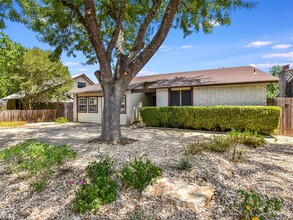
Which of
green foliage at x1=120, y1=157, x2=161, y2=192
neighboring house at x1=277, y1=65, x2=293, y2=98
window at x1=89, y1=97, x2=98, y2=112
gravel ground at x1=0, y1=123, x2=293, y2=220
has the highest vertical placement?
neighboring house at x1=277, y1=65, x2=293, y2=98

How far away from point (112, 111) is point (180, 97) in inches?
280

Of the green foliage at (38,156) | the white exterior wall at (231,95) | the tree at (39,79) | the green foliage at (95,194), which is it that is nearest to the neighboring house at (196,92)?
the white exterior wall at (231,95)

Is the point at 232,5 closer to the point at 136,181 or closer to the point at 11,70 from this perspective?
the point at 136,181

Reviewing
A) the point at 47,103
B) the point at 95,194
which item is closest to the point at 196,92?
the point at 95,194

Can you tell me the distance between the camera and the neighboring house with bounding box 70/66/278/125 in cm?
1096

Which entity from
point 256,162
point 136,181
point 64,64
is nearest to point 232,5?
point 256,162

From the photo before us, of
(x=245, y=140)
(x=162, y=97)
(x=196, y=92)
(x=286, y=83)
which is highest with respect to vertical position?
(x=286, y=83)

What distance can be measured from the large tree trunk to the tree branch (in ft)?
2.62

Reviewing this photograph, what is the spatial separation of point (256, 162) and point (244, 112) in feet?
19.2

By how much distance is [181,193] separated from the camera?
3.07 meters

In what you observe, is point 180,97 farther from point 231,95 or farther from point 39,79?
point 39,79

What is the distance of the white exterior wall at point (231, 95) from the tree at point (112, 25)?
142 inches

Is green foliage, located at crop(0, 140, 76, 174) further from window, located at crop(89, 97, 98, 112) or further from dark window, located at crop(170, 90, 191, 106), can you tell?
window, located at crop(89, 97, 98, 112)

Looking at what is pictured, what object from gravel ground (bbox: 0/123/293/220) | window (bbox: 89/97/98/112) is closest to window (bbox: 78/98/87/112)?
window (bbox: 89/97/98/112)
